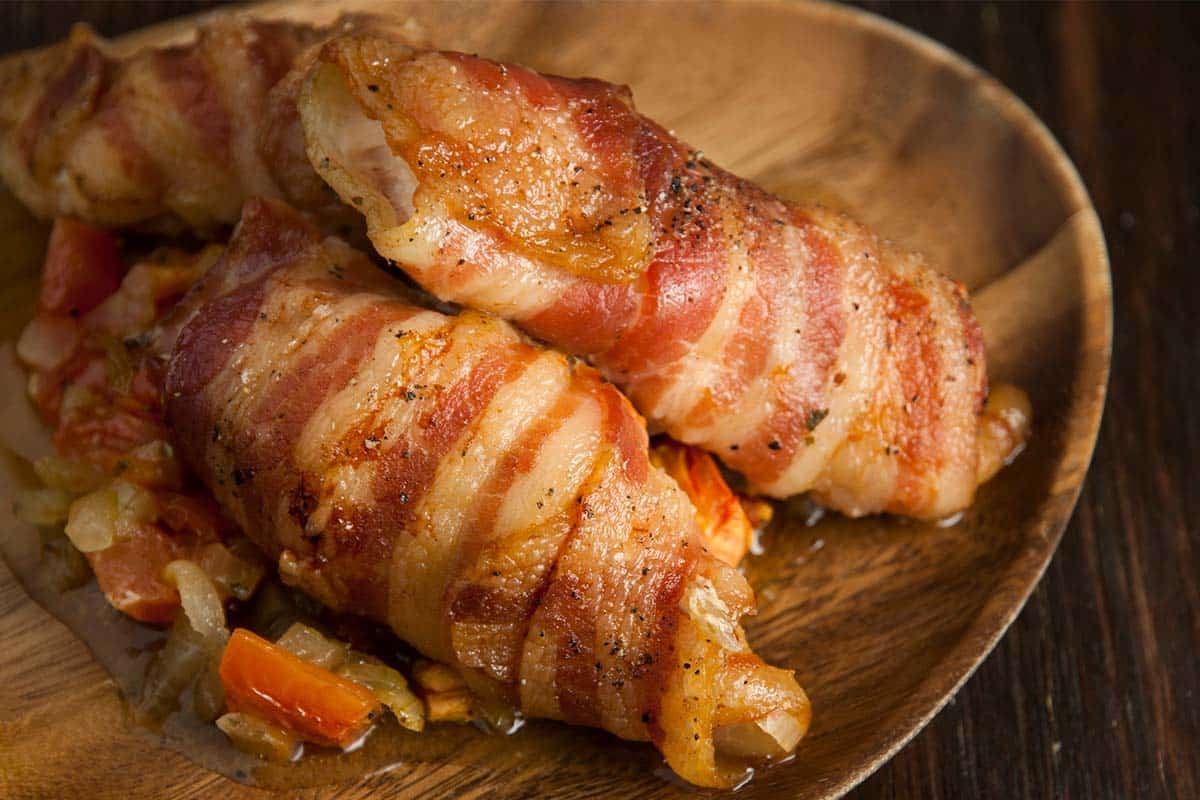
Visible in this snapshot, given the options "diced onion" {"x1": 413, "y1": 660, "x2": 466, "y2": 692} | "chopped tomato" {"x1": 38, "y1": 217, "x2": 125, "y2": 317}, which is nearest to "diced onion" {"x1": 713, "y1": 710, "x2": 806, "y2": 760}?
"diced onion" {"x1": 413, "y1": 660, "x2": 466, "y2": 692}

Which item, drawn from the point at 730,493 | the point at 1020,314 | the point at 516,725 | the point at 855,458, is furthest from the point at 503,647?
the point at 1020,314

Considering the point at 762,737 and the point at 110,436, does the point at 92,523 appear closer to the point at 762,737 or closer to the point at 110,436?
the point at 110,436

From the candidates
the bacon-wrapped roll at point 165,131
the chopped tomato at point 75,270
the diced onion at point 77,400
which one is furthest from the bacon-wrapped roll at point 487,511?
the chopped tomato at point 75,270

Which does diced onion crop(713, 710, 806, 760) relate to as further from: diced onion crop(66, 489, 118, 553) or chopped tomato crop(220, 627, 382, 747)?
diced onion crop(66, 489, 118, 553)

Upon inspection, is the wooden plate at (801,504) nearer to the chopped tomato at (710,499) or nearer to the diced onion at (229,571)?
the chopped tomato at (710,499)

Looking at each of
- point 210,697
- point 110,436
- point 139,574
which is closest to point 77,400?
point 110,436

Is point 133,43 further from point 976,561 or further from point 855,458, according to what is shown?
point 976,561
